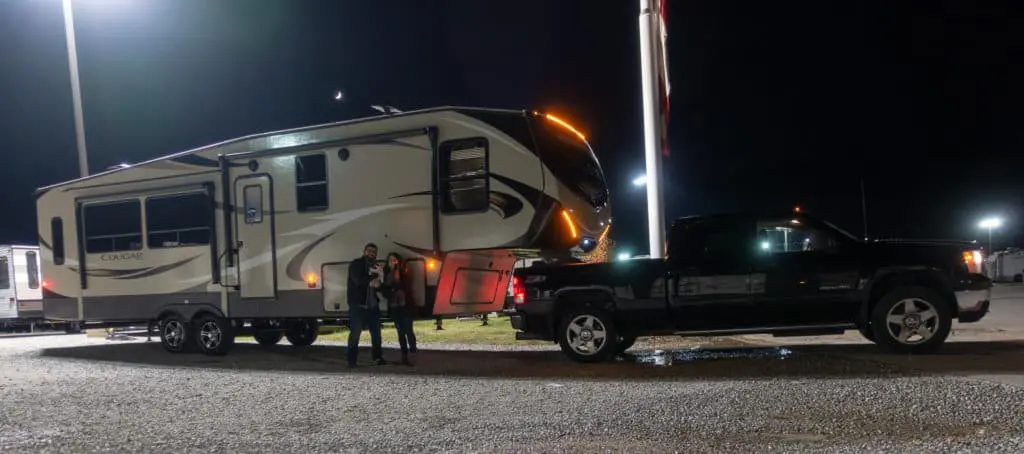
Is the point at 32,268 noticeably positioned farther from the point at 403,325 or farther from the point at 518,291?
the point at 518,291

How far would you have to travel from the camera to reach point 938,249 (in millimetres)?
8438

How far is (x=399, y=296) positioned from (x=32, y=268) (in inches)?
688

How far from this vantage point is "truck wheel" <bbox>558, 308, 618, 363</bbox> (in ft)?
29.5

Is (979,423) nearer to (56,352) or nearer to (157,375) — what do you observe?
(157,375)

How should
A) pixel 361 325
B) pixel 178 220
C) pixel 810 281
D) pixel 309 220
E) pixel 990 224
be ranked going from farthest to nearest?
pixel 990 224 → pixel 178 220 → pixel 309 220 → pixel 361 325 → pixel 810 281

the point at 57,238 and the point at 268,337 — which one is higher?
the point at 57,238

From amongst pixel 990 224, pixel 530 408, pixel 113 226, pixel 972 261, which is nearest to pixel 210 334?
pixel 113 226

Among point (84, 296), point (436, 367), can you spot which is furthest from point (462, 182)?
point (84, 296)

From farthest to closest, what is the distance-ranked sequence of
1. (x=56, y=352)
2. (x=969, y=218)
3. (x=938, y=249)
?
(x=969, y=218), (x=56, y=352), (x=938, y=249)

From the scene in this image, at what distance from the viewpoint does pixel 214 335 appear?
11328 mm

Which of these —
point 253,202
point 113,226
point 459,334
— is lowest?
point 459,334

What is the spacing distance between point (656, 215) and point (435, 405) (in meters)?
6.41

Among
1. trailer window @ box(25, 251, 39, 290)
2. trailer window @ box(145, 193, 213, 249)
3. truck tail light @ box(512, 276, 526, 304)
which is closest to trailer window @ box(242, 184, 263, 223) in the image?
trailer window @ box(145, 193, 213, 249)

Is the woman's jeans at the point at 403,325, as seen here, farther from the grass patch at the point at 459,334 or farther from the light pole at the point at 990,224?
the light pole at the point at 990,224
